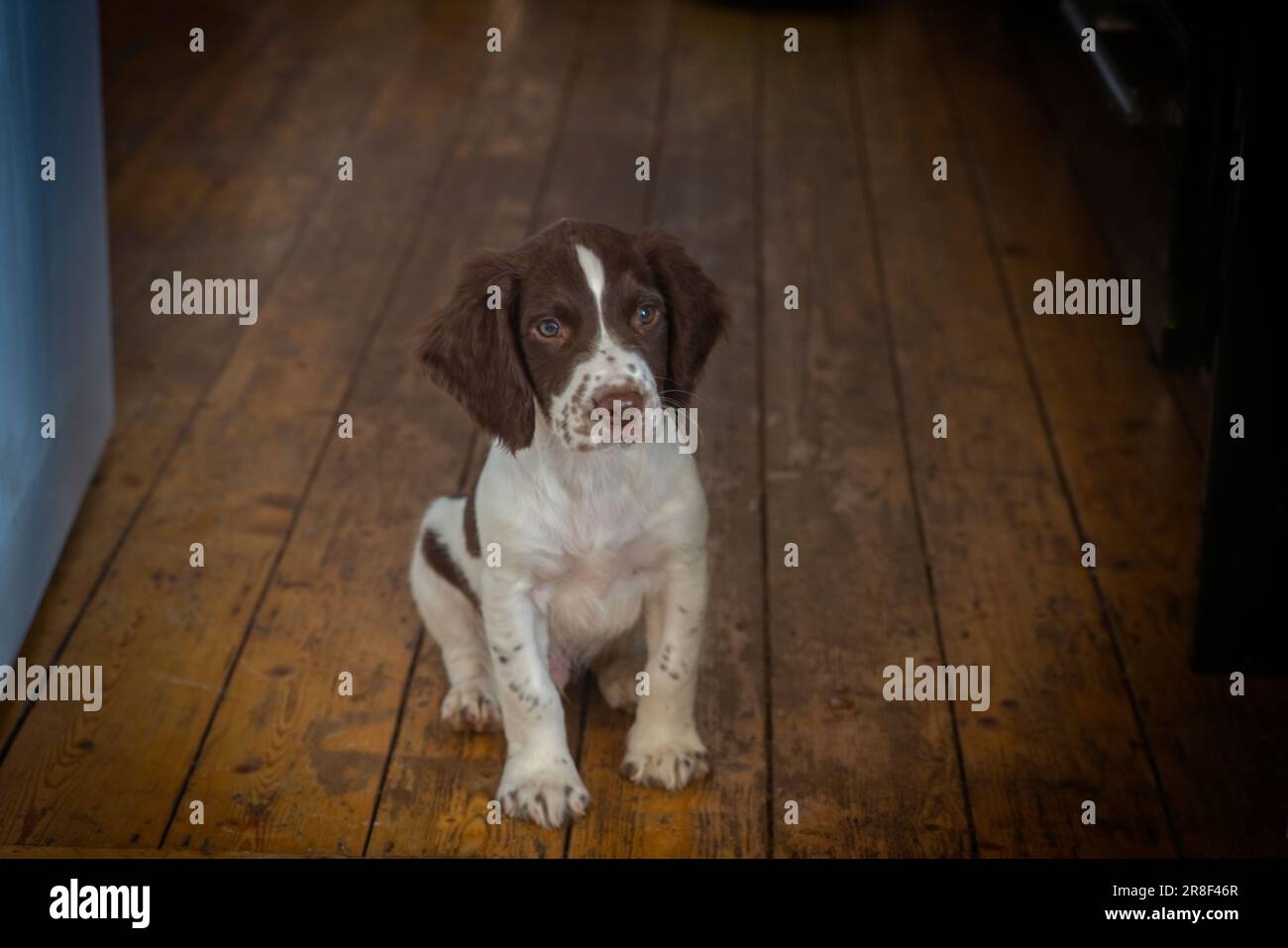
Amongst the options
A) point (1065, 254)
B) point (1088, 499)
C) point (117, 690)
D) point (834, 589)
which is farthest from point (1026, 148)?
point (117, 690)

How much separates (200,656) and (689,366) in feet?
3.43

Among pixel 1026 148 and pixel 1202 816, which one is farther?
pixel 1026 148

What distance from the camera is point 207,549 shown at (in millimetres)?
3113

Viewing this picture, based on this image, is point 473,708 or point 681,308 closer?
point 681,308

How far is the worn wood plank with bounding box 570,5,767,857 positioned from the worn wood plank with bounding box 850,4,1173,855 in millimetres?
347

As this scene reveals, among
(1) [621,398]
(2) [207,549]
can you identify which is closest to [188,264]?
(2) [207,549]

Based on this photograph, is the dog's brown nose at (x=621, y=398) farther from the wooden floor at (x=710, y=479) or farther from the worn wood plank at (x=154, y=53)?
the worn wood plank at (x=154, y=53)

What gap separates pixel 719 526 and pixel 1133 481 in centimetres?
88

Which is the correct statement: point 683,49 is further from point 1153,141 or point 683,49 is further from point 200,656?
point 200,656

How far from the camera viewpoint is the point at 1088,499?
10.8 feet

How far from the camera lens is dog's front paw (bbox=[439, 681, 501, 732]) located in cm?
261

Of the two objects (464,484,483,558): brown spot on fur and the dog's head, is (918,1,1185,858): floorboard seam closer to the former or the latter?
the dog's head

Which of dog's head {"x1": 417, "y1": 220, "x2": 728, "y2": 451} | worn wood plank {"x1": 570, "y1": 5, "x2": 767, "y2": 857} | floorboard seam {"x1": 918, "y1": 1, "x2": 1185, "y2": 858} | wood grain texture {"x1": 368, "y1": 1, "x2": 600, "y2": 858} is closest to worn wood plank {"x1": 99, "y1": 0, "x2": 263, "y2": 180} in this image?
wood grain texture {"x1": 368, "y1": 1, "x2": 600, "y2": 858}

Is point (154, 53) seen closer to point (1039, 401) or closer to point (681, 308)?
point (1039, 401)
